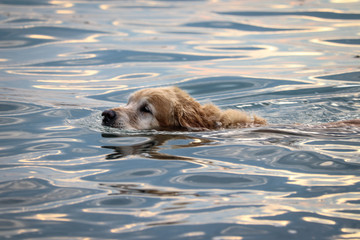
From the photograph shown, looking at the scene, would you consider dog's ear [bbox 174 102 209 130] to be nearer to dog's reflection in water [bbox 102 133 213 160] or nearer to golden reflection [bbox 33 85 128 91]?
dog's reflection in water [bbox 102 133 213 160]

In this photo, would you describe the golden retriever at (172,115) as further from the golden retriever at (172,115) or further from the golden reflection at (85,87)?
the golden reflection at (85,87)

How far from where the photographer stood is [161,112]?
7.99 meters

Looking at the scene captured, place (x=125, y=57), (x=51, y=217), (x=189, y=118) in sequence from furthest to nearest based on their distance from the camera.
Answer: (x=125, y=57) < (x=189, y=118) < (x=51, y=217)

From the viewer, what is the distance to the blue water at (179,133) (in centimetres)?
469

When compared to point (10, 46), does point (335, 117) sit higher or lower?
lower

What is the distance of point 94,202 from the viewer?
504 cm

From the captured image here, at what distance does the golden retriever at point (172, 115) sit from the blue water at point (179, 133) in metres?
0.39

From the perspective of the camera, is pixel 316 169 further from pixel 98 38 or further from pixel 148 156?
pixel 98 38

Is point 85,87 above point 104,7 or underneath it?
underneath

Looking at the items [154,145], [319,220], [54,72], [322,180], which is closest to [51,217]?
[319,220]

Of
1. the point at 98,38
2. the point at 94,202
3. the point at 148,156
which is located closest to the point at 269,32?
the point at 98,38

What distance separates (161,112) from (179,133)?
53cm

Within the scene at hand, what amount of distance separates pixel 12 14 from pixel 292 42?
8.21m

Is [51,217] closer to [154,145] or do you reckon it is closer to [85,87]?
[154,145]
